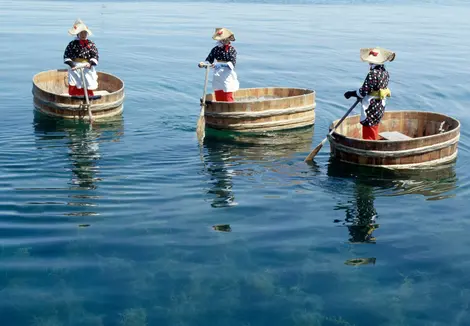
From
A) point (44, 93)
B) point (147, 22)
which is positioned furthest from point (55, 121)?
point (147, 22)

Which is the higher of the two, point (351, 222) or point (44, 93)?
point (44, 93)

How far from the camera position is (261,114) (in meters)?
17.4

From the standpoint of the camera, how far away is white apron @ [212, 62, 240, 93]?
17.5m

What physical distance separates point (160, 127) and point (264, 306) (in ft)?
32.9

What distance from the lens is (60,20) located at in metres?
44.8

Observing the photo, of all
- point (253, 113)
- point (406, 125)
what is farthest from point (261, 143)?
point (406, 125)

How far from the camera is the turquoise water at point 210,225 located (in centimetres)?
880

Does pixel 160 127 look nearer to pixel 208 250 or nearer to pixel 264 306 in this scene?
pixel 208 250

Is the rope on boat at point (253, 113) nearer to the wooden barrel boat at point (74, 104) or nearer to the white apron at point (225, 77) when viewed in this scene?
the white apron at point (225, 77)

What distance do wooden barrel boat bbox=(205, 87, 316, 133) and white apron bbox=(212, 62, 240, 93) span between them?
1.78 feet

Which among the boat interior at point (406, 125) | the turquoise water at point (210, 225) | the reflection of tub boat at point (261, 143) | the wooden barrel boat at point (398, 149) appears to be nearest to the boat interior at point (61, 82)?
the turquoise water at point (210, 225)

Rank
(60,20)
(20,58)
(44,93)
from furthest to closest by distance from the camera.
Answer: (60,20) < (20,58) < (44,93)

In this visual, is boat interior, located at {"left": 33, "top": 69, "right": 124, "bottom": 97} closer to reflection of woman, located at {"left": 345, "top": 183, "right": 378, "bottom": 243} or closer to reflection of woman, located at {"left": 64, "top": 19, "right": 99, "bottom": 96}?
reflection of woman, located at {"left": 64, "top": 19, "right": 99, "bottom": 96}

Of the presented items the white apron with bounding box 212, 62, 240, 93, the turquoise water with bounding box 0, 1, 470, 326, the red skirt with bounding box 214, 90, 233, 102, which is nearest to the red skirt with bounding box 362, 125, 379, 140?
the turquoise water with bounding box 0, 1, 470, 326
